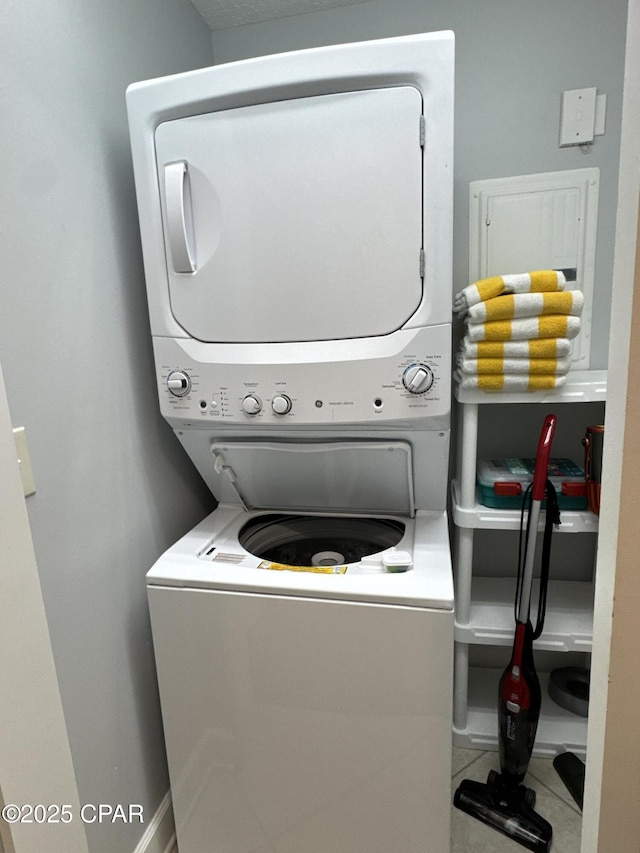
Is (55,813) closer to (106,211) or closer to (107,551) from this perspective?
(107,551)

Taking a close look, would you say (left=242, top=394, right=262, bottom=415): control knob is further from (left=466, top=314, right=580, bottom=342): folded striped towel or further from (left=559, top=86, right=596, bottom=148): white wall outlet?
(left=559, top=86, right=596, bottom=148): white wall outlet

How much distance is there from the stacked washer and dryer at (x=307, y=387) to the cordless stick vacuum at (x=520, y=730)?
424mm

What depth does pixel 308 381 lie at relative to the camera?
4.01 feet

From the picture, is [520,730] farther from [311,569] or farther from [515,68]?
[515,68]

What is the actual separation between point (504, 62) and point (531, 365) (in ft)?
3.40

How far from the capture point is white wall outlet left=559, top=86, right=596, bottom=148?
153cm

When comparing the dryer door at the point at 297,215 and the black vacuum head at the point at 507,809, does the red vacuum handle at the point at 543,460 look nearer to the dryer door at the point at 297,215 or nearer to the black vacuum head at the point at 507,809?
the dryer door at the point at 297,215

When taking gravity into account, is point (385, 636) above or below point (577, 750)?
above

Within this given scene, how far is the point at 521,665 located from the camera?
4.93ft

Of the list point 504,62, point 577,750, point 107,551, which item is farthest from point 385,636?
point 504,62

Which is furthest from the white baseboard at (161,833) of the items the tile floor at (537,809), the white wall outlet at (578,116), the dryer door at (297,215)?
the white wall outlet at (578,116)

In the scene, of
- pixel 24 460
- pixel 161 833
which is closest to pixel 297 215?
pixel 24 460

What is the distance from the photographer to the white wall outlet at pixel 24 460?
964 mm

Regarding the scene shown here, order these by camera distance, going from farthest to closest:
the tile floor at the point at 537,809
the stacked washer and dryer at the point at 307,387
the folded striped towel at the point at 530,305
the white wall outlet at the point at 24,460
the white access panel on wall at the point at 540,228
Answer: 1. the white access panel on wall at the point at 540,228
2. the tile floor at the point at 537,809
3. the folded striped towel at the point at 530,305
4. the stacked washer and dryer at the point at 307,387
5. the white wall outlet at the point at 24,460
